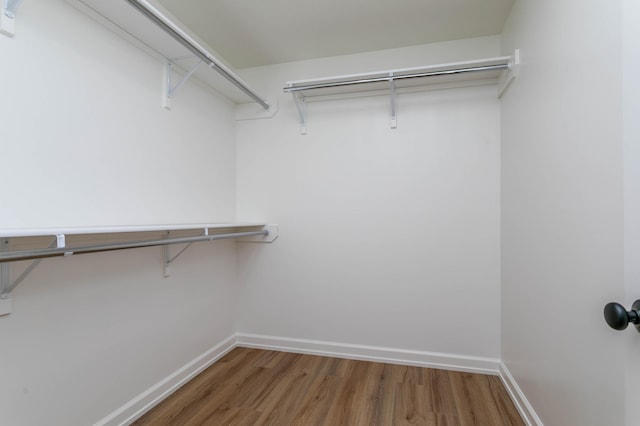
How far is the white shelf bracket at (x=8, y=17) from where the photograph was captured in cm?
113

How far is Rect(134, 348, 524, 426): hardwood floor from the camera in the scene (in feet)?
5.55

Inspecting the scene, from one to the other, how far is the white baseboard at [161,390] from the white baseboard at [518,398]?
6.85 feet

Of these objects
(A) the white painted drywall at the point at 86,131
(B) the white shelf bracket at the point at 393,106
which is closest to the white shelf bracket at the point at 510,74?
(B) the white shelf bracket at the point at 393,106

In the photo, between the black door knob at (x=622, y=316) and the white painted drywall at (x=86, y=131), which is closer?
the black door knob at (x=622, y=316)

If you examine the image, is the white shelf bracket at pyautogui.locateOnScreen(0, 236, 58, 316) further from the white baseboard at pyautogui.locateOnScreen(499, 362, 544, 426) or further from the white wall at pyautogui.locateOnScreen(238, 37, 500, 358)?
the white baseboard at pyautogui.locateOnScreen(499, 362, 544, 426)

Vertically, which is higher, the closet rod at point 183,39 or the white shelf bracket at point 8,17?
the closet rod at point 183,39

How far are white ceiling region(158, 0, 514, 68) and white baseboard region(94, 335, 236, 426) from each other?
2391 mm

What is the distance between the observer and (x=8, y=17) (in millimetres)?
1150

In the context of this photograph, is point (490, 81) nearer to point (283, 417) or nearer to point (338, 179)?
point (338, 179)

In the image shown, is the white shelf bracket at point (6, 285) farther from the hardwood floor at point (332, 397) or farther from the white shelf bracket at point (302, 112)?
the white shelf bracket at point (302, 112)

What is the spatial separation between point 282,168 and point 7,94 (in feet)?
5.63

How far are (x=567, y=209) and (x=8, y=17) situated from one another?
7.74 feet

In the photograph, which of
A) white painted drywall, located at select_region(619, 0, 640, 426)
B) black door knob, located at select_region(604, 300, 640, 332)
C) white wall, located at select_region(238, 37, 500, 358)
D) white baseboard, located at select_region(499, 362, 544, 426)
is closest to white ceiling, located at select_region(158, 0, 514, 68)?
white wall, located at select_region(238, 37, 500, 358)

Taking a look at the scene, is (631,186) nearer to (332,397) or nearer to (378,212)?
(378,212)
